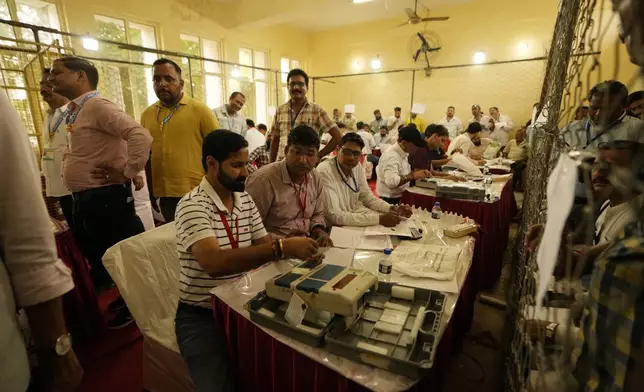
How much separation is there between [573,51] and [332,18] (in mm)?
10334

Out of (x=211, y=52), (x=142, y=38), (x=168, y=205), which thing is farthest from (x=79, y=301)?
(x=211, y=52)

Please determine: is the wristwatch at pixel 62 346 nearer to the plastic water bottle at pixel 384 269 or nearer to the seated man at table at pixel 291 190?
the plastic water bottle at pixel 384 269

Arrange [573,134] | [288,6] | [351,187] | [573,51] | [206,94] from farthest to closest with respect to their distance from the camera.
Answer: [206,94] → [288,6] → [351,187] → [573,51] → [573,134]

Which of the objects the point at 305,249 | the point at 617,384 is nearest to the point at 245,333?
the point at 305,249

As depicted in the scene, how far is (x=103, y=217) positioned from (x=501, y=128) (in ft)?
30.0

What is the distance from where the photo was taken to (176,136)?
2.34 meters

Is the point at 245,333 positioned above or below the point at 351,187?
below

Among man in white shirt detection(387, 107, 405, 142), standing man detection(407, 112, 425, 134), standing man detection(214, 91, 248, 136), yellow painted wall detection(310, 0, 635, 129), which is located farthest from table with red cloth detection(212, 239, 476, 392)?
yellow painted wall detection(310, 0, 635, 129)

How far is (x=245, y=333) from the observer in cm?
115

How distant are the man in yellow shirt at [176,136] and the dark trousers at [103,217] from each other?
0.94ft

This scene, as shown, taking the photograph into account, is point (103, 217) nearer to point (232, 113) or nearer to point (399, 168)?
point (399, 168)

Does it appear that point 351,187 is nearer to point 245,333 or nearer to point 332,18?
point 245,333

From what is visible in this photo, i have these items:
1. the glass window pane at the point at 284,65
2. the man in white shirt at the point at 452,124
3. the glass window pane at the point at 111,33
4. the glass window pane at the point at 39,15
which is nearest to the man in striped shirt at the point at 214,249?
the glass window pane at the point at 39,15

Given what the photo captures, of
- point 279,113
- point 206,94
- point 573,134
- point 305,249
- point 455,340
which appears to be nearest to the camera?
point 573,134
